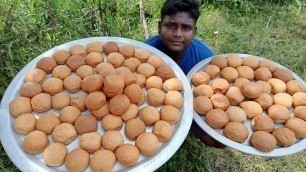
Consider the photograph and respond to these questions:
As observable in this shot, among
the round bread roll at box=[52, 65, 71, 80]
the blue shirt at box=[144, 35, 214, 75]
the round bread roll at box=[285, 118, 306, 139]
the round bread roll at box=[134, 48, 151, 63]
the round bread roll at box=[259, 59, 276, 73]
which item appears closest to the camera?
the round bread roll at box=[285, 118, 306, 139]

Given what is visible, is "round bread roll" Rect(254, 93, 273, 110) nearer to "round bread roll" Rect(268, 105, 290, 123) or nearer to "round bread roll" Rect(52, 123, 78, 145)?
"round bread roll" Rect(268, 105, 290, 123)

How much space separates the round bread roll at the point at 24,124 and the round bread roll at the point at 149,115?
1.66 ft

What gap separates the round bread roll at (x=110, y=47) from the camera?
1.64 m

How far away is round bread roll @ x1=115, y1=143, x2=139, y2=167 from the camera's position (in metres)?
1.20

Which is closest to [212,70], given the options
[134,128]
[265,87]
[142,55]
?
[265,87]

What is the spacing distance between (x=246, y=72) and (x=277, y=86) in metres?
0.19

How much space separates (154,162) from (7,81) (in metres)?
1.56

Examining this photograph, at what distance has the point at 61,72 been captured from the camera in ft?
4.99

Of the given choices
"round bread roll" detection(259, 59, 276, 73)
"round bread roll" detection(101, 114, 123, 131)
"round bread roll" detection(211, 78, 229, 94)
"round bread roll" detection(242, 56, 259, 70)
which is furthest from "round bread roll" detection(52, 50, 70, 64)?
"round bread roll" detection(259, 59, 276, 73)

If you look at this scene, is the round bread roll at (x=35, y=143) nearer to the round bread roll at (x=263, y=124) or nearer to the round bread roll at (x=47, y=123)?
the round bread roll at (x=47, y=123)

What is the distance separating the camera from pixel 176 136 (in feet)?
4.28

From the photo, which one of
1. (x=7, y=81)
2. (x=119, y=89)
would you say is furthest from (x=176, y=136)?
(x=7, y=81)

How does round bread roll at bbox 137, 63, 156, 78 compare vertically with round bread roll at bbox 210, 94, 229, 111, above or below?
above

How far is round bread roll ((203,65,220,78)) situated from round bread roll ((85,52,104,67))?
24.1 inches
